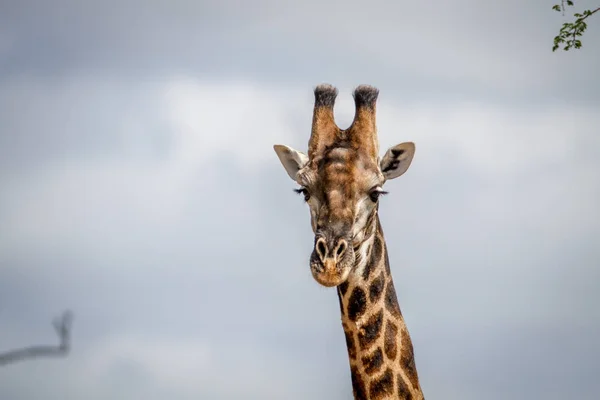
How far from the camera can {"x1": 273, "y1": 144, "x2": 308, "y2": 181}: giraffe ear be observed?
13453 mm

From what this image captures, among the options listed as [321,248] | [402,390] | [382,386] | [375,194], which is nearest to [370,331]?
[382,386]

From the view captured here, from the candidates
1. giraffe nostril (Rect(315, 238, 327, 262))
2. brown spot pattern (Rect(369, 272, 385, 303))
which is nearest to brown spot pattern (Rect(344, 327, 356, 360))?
brown spot pattern (Rect(369, 272, 385, 303))

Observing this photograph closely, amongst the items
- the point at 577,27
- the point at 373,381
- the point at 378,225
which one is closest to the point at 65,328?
the point at 373,381

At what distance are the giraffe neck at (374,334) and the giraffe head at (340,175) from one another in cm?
41

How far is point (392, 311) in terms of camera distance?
12555 mm

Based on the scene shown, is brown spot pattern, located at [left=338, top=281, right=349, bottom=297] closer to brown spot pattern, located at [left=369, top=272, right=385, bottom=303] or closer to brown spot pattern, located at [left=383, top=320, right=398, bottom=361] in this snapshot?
brown spot pattern, located at [left=369, top=272, right=385, bottom=303]

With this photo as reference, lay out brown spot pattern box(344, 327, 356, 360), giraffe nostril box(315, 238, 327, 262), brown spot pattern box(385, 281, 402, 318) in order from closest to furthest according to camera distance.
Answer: giraffe nostril box(315, 238, 327, 262)
brown spot pattern box(344, 327, 356, 360)
brown spot pattern box(385, 281, 402, 318)

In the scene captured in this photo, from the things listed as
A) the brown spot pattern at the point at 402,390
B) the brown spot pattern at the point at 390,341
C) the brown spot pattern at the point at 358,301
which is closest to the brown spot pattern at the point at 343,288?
the brown spot pattern at the point at 358,301

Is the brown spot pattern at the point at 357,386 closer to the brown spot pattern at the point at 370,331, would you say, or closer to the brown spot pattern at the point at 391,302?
the brown spot pattern at the point at 370,331

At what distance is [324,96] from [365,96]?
650 millimetres

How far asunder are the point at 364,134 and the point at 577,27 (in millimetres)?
3548

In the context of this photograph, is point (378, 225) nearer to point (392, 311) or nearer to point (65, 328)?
point (392, 311)

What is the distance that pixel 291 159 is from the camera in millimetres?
13789

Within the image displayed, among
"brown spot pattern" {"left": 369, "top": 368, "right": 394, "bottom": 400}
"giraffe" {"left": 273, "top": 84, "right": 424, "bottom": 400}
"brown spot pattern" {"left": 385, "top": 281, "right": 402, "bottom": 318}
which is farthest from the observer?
"brown spot pattern" {"left": 385, "top": 281, "right": 402, "bottom": 318}
